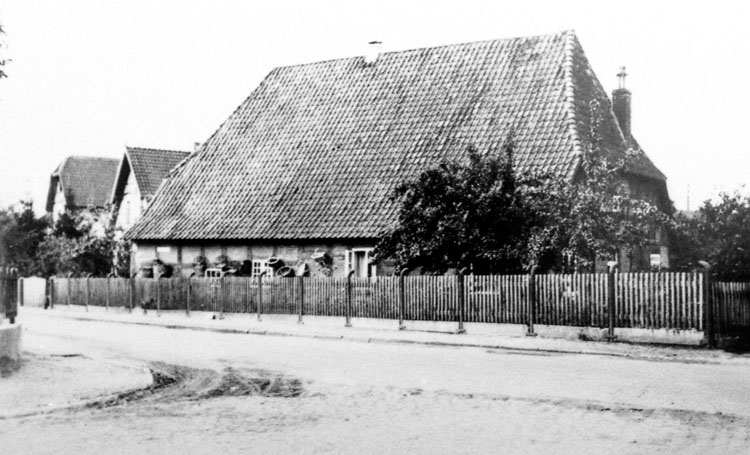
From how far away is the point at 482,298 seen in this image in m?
23.0

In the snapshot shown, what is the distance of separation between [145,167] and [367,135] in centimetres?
2152

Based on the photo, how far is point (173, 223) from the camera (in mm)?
35469

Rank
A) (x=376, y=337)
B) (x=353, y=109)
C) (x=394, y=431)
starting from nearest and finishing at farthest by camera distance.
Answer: (x=394, y=431) < (x=376, y=337) < (x=353, y=109)

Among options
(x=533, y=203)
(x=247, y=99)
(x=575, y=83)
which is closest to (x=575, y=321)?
(x=533, y=203)

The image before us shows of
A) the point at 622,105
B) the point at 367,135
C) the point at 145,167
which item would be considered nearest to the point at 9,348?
the point at 367,135

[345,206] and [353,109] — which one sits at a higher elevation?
[353,109]

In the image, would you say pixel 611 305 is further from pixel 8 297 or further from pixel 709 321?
pixel 8 297

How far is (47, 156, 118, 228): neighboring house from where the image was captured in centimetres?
6562

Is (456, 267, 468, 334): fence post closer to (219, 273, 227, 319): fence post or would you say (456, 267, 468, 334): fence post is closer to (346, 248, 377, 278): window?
(346, 248, 377, 278): window

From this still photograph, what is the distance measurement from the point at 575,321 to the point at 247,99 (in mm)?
21495

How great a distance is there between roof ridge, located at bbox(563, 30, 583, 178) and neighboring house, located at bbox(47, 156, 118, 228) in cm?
4090

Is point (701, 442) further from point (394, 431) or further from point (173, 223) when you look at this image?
point (173, 223)

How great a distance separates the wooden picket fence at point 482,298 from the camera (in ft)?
62.5

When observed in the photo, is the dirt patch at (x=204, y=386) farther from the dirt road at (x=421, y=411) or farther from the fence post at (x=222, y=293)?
the fence post at (x=222, y=293)
